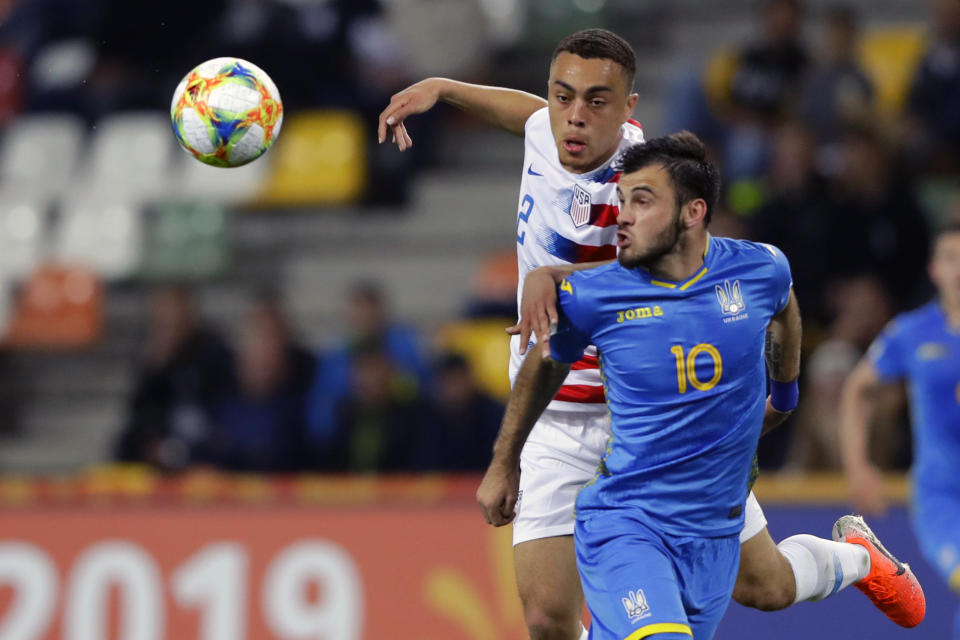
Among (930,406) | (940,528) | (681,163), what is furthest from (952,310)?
(681,163)

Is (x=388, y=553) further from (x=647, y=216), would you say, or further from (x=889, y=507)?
(x=647, y=216)

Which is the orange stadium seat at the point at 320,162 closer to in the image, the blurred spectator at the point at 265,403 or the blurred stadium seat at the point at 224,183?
the blurred stadium seat at the point at 224,183

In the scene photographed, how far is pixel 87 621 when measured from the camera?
8.65 meters

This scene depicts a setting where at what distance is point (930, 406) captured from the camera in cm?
752

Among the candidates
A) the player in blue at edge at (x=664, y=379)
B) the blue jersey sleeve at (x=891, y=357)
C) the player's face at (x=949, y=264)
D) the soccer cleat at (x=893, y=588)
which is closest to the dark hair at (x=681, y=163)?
the player in blue at edge at (x=664, y=379)

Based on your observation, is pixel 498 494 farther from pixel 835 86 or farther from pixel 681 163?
pixel 835 86

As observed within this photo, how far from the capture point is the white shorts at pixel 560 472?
5.46 meters

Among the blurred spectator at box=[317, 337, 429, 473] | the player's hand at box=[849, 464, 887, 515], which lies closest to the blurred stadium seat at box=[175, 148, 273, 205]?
the blurred spectator at box=[317, 337, 429, 473]

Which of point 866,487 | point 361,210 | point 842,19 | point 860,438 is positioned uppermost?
point 842,19

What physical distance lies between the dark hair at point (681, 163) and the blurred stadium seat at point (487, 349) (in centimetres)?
532

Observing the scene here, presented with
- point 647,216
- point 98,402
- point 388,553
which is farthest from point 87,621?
point 647,216

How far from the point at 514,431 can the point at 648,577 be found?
0.63m

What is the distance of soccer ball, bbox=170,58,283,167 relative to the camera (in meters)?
5.32

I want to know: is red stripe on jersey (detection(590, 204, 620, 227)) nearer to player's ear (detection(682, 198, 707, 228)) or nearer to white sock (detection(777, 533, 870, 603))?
player's ear (detection(682, 198, 707, 228))
